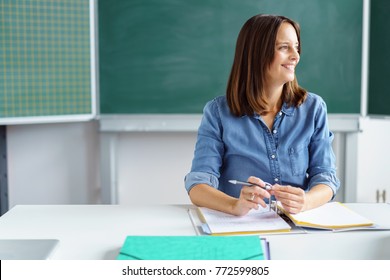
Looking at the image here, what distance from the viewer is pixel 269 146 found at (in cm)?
164

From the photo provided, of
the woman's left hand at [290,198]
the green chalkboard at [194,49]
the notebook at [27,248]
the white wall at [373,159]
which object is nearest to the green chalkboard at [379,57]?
the green chalkboard at [194,49]

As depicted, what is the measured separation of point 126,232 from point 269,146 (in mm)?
607

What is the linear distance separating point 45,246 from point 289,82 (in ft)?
3.11

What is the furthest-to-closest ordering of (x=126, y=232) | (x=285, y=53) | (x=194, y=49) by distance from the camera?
(x=194, y=49)
(x=285, y=53)
(x=126, y=232)

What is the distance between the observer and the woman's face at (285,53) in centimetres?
159

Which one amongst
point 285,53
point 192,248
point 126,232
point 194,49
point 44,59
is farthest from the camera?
point 194,49

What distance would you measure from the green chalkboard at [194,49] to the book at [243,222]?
4.45 ft

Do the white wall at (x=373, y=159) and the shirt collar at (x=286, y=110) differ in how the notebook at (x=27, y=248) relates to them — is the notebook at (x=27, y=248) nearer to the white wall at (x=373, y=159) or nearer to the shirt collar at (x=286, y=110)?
the shirt collar at (x=286, y=110)

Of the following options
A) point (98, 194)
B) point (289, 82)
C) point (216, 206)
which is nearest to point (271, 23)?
point (289, 82)

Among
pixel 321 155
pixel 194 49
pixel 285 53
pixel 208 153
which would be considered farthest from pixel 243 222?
pixel 194 49

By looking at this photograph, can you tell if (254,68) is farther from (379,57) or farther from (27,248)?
(379,57)

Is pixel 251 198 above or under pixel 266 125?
under

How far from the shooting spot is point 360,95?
2.68 metres
